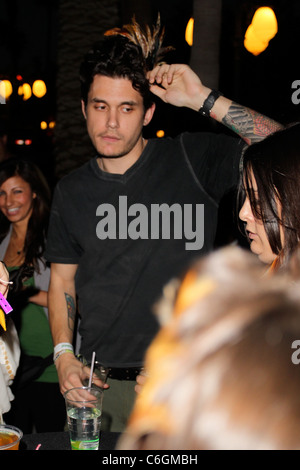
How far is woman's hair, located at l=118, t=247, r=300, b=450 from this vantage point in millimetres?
562

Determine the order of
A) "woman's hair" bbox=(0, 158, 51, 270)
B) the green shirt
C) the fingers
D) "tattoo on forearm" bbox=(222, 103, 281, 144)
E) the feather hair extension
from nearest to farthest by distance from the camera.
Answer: "tattoo on forearm" bbox=(222, 103, 281, 144) < the fingers < the feather hair extension < the green shirt < "woman's hair" bbox=(0, 158, 51, 270)

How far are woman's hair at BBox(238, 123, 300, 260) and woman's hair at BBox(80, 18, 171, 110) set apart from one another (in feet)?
3.83

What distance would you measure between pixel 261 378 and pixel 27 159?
4.28 m

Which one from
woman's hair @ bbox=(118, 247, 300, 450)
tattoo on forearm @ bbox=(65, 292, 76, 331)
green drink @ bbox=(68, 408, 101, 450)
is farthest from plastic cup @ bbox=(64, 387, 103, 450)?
woman's hair @ bbox=(118, 247, 300, 450)

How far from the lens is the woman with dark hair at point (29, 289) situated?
3.63 metres

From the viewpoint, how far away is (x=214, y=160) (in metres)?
2.82

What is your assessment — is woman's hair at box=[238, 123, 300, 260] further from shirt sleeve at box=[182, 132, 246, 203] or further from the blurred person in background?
the blurred person in background

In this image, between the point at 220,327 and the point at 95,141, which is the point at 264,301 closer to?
the point at 220,327

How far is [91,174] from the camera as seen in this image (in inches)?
119

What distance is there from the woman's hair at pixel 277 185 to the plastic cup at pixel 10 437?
1.23m

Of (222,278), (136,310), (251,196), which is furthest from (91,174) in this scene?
(222,278)

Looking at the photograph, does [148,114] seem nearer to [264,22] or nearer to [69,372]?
[69,372]

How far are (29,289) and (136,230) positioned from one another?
54.2 inches

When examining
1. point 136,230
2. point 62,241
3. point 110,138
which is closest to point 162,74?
point 110,138
